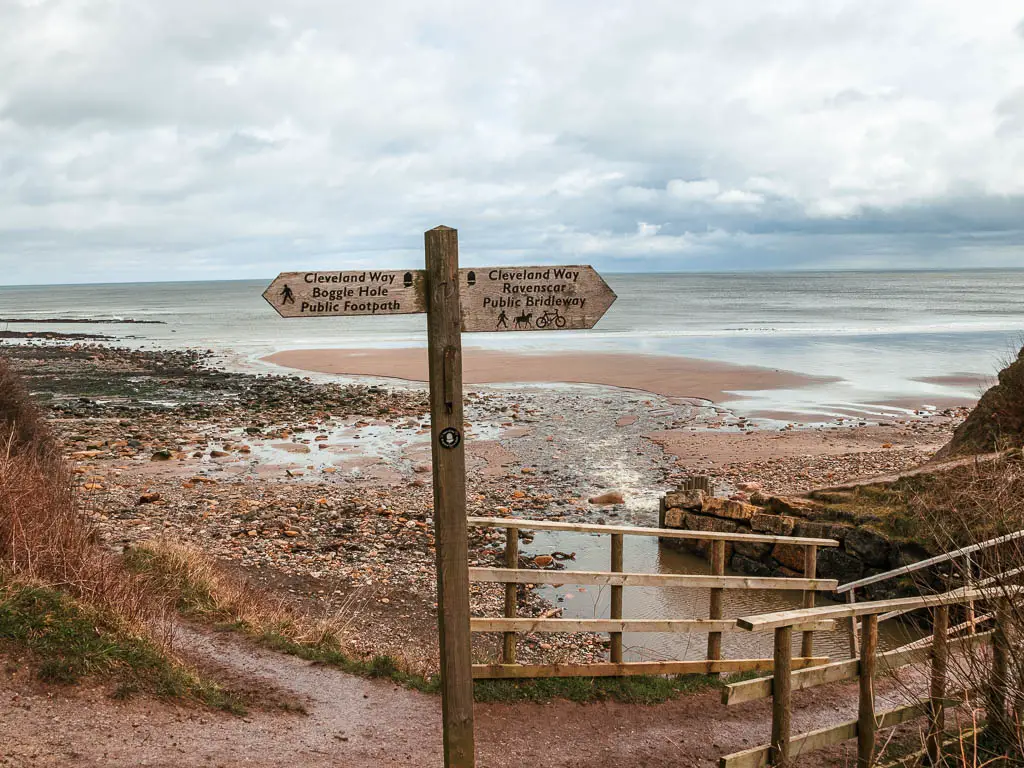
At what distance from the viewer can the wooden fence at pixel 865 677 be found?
454 cm

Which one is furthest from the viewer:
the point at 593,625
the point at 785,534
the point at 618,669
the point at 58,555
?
the point at 785,534

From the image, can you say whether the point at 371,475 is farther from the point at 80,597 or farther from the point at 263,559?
the point at 80,597

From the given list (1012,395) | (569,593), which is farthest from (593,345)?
(569,593)

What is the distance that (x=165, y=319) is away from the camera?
8731 cm

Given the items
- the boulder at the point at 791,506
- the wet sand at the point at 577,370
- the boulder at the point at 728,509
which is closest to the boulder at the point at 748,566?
the boulder at the point at 728,509

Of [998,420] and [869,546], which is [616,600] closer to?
[869,546]

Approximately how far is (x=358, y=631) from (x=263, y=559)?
344 centimetres

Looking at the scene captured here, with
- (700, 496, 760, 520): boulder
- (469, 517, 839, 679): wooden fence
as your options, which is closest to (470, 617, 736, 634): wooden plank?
(469, 517, 839, 679): wooden fence

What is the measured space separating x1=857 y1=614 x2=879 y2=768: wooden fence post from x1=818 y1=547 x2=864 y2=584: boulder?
311 inches

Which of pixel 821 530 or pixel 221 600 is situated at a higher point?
pixel 221 600

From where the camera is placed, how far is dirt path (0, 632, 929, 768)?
208 inches

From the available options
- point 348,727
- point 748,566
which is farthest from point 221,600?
point 748,566

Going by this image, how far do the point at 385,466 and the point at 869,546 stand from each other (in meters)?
11.0

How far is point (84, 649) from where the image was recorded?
6.00 m
